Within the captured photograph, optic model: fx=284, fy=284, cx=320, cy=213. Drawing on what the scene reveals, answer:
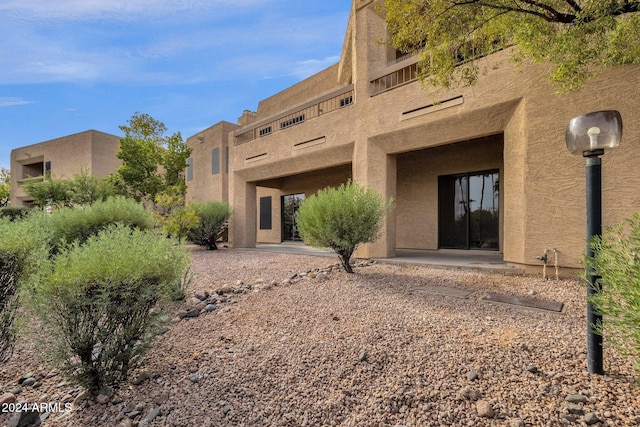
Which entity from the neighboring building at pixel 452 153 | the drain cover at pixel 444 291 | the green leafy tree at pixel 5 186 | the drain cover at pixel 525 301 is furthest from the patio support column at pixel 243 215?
the green leafy tree at pixel 5 186

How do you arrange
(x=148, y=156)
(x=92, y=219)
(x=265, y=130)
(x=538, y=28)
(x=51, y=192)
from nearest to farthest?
(x=538, y=28) → (x=92, y=219) → (x=265, y=130) → (x=148, y=156) → (x=51, y=192)

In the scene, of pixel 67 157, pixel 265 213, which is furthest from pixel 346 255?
pixel 67 157

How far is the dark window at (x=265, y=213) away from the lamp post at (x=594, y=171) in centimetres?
1584

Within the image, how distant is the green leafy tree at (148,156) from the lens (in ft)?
58.6

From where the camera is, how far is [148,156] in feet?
60.1

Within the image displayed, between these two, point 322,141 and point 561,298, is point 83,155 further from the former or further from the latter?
point 561,298

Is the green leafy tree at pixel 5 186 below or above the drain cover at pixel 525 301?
above

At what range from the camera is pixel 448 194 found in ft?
34.4

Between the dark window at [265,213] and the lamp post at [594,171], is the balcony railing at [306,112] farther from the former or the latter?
the lamp post at [594,171]

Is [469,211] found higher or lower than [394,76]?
lower

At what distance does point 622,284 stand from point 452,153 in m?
9.06

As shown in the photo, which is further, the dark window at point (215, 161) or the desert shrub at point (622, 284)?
the dark window at point (215, 161)

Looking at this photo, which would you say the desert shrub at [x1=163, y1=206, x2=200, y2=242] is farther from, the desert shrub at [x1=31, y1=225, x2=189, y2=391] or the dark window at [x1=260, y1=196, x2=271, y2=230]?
the desert shrub at [x1=31, y1=225, x2=189, y2=391]

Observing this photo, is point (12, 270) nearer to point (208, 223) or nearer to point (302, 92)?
point (208, 223)
